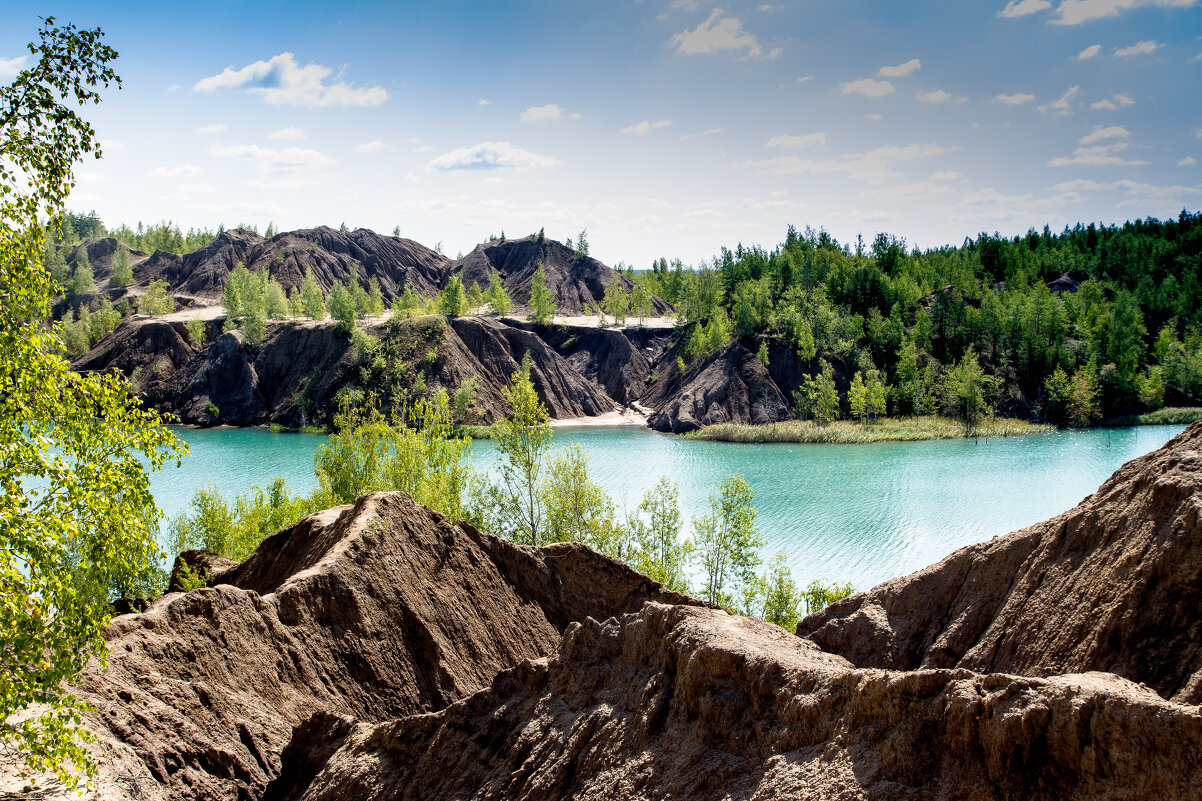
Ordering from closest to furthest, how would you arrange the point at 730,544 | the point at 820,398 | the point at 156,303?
the point at 730,544 → the point at 820,398 → the point at 156,303

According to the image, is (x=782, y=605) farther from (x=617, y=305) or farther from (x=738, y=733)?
(x=617, y=305)

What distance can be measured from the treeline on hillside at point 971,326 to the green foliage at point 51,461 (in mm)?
93425

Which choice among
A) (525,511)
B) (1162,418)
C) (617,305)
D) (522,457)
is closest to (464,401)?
(617,305)

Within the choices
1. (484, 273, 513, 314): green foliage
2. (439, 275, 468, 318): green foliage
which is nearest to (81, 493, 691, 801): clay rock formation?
(439, 275, 468, 318): green foliage

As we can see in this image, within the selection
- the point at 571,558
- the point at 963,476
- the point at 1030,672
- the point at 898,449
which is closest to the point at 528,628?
A: the point at 571,558

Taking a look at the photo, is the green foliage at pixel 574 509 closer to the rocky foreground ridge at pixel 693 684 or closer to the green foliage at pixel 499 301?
the rocky foreground ridge at pixel 693 684

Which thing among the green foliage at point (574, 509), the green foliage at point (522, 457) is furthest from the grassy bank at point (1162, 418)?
the green foliage at point (522, 457)

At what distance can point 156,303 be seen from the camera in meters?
130

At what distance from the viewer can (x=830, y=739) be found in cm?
951

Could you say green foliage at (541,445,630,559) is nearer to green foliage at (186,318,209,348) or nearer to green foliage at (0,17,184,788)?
green foliage at (0,17,184,788)

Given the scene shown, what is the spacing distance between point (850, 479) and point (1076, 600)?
50948 mm

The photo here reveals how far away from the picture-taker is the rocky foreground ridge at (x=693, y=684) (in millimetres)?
8422

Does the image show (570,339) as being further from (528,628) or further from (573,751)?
(573,751)

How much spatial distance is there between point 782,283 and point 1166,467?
379 feet
